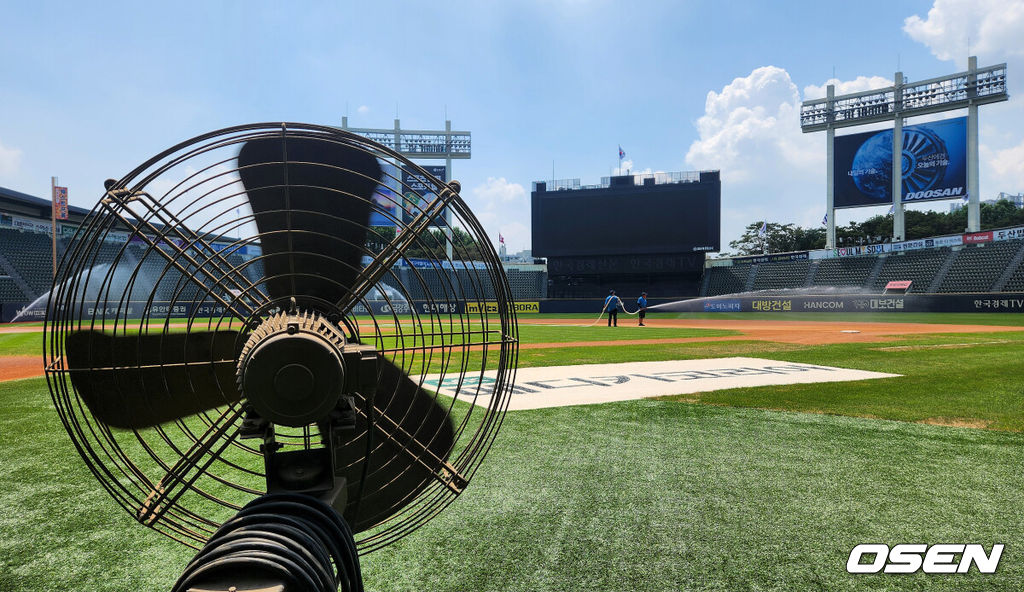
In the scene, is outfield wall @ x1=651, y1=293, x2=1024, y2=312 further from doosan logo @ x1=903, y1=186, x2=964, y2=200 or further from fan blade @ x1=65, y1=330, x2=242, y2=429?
fan blade @ x1=65, y1=330, x2=242, y2=429

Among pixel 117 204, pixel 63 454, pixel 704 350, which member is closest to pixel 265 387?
pixel 117 204

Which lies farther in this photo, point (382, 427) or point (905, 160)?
point (905, 160)

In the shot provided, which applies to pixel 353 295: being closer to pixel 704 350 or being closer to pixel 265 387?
pixel 265 387

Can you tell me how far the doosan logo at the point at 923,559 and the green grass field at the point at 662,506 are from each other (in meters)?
0.04

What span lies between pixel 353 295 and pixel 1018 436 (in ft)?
15.9

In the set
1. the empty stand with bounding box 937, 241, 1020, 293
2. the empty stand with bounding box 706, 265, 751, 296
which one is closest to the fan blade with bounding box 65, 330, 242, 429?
the empty stand with bounding box 937, 241, 1020, 293

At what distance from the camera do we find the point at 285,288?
1614 millimetres

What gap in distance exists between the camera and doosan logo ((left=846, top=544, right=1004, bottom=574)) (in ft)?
6.70

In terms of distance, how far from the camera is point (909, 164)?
116ft

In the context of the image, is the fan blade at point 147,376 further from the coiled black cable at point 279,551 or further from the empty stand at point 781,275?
the empty stand at point 781,275

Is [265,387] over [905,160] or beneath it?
beneath

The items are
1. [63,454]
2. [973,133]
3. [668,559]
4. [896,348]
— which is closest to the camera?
[668,559]

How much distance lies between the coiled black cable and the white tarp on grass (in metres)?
3.79

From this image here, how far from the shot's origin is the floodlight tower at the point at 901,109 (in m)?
33.2
